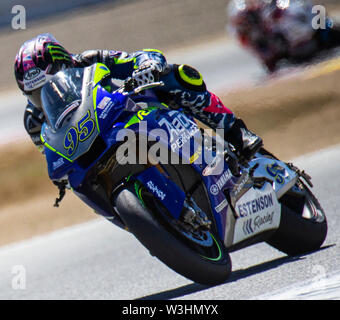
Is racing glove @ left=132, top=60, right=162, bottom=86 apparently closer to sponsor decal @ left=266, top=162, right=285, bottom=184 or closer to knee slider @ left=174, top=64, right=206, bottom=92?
knee slider @ left=174, top=64, right=206, bottom=92

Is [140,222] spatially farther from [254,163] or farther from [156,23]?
[156,23]

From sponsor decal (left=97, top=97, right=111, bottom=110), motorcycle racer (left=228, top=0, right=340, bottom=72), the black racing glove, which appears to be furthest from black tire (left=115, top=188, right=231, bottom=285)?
motorcycle racer (left=228, top=0, right=340, bottom=72)

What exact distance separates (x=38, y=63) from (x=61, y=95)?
0.43 m

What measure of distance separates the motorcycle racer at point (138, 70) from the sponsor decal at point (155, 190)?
68cm

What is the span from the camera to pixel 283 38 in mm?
13289

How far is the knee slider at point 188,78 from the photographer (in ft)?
15.7

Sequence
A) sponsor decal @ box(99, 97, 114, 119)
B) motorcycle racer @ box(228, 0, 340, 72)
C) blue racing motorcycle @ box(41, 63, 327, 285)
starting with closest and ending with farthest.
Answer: blue racing motorcycle @ box(41, 63, 327, 285) → sponsor decal @ box(99, 97, 114, 119) → motorcycle racer @ box(228, 0, 340, 72)

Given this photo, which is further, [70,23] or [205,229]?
[70,23]

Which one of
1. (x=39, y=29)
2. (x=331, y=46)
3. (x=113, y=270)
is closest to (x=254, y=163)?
(x=113, y=270)

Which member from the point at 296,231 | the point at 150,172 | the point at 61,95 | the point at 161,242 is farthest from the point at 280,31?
the point at 161,242

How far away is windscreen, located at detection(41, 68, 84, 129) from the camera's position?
4316 mm

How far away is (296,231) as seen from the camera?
506 centimetres

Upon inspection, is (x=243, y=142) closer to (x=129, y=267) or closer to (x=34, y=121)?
(x=34, y=121)

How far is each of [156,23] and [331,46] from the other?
34.5 ft
